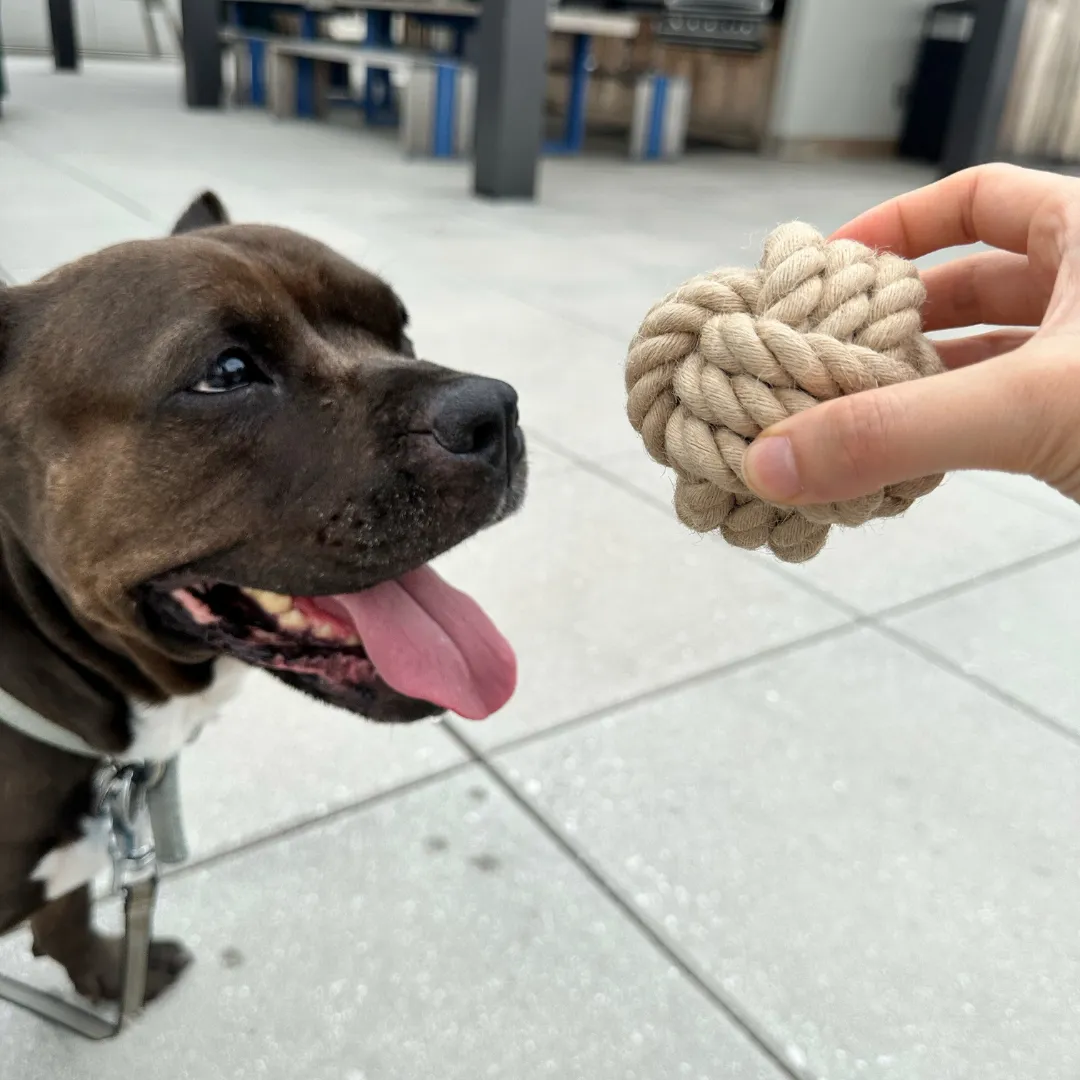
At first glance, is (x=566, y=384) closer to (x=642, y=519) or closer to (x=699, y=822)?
(x=642, y=519)

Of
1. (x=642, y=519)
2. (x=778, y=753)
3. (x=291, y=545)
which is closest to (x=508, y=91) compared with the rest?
(x=642, y=519)

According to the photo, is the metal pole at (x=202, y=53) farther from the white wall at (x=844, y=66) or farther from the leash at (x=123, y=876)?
the leash at (x=123, y=876)

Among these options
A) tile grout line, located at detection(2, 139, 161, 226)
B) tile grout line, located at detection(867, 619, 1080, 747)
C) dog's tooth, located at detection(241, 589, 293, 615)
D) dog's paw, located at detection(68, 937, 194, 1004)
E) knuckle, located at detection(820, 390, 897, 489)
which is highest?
knuckle, located at detection(820, 390, 897, 489)

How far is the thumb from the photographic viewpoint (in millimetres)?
1257

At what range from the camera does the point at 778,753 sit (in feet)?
9.22

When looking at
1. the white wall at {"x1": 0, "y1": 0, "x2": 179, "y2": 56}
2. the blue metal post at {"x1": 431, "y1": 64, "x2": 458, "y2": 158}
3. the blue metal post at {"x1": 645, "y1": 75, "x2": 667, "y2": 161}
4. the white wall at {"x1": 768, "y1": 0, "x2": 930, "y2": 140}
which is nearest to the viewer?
the blue metal post at {"x1": 431, "y1": 64, "x2": 458, "y2": 158}

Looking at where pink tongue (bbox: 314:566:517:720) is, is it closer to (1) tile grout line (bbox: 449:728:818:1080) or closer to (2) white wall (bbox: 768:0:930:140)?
(1) tile grout line (bbox: 449:728:818:1080)

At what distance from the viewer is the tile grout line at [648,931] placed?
79.6 inches

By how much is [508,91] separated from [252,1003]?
25.5ft

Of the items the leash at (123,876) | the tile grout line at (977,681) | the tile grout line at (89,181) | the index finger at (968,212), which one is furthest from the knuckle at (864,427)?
the tile grout line at (89,181)

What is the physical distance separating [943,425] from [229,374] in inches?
46.0

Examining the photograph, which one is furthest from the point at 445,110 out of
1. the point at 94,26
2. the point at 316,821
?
the point at 94,26

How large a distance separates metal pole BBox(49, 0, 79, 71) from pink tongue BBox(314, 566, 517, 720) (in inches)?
722

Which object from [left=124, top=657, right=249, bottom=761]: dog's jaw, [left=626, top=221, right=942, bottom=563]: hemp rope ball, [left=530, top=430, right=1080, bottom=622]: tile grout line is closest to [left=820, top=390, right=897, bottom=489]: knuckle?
[left=626, top=221, right=942, bottom=563]: hemp rope ball
